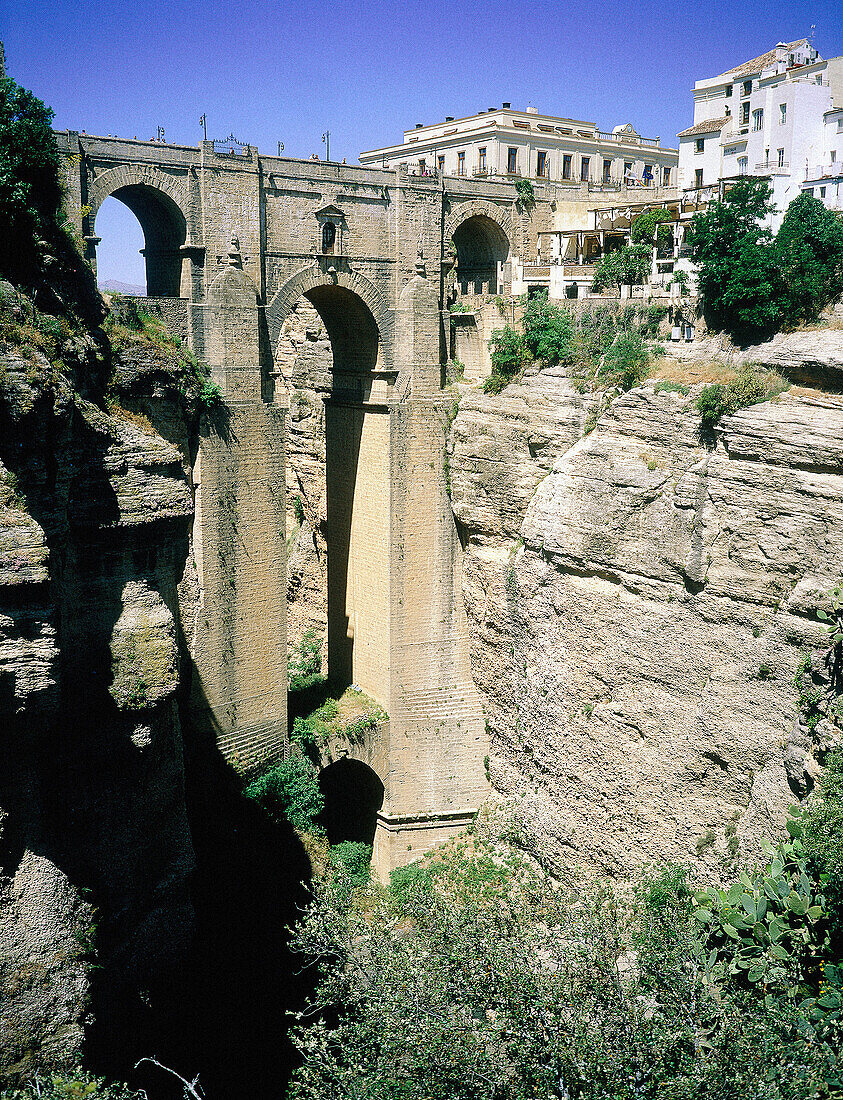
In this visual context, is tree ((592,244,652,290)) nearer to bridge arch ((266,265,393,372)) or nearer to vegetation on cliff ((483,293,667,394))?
A: vegetation on cliff ((483,293,667,394))

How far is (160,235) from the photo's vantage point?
23062 millimetres

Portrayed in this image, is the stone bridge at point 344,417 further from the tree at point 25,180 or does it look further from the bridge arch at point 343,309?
the tree at point 25,180

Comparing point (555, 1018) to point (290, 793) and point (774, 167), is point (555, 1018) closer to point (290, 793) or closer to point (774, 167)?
point (290, 793)

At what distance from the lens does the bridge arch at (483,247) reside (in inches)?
1122

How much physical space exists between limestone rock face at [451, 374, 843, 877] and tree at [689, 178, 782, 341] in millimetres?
2436

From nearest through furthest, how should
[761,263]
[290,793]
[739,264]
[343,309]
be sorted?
[761,263] → [739,264] → [290,793] → [343,309]

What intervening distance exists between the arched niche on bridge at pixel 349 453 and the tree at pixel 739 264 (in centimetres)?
775

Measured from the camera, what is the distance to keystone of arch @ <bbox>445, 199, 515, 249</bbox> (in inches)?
1059

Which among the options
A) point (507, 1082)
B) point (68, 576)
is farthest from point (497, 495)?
point (507, 1082)

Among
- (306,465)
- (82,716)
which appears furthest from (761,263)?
(82,716)

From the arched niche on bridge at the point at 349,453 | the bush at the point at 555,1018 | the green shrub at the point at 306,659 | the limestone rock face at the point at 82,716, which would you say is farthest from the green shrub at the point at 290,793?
the limestone rock face at the point at 82,716

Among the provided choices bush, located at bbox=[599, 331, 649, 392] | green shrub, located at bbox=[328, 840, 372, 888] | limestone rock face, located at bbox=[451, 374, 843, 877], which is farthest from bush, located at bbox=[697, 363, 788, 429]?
green shrub, located at bbox=[328, 840, 372, 888]

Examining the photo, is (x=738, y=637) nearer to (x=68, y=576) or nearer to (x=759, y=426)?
(x=759, y=426)

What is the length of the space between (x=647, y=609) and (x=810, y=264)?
779cm
